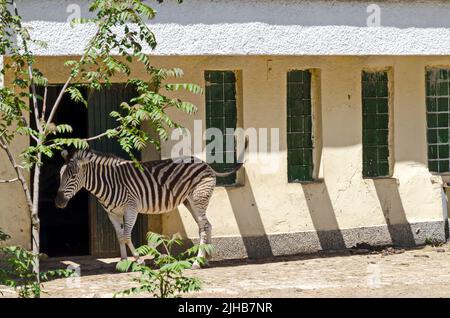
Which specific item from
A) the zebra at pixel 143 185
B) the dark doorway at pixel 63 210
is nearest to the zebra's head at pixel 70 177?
the zebra at pixel 143 185

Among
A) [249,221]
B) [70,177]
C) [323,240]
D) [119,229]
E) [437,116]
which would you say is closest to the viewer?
[70,177]

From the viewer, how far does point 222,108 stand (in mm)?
15875

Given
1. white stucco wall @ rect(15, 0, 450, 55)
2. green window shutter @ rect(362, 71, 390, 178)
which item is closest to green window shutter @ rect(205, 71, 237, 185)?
white stucco wall @ rect(15, 0, 450, 55)

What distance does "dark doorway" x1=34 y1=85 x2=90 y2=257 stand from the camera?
56.4 ft

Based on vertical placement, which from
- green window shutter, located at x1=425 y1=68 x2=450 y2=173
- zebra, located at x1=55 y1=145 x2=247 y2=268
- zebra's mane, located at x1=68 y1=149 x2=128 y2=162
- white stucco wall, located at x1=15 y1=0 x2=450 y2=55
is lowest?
zebra, located at x1=55 y1=145 x2=247 y2=268

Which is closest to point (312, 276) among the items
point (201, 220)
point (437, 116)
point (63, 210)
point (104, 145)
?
point (201, 220)

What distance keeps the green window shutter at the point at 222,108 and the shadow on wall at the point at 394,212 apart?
230 cm

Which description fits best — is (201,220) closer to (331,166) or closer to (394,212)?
(331,166)

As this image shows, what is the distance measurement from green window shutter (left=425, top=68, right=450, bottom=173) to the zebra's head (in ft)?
17.8

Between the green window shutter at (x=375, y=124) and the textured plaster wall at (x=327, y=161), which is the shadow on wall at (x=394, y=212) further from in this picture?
the green window shutter at (x=375, y=124)

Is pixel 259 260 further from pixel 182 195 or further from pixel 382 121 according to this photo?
pixel 382 121

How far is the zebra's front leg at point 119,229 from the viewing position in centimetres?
1489

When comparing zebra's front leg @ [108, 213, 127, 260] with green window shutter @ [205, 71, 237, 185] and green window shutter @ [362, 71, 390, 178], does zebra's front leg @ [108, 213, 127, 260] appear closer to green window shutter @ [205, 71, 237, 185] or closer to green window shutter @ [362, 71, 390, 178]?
green window shutter @ [205, 71, 237, 185]

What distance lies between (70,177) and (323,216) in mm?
3758
